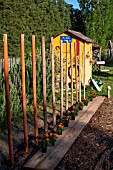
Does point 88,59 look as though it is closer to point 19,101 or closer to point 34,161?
point 19,101

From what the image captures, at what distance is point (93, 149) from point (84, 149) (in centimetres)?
12

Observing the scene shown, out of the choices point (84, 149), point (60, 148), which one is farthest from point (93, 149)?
point (60, 148)

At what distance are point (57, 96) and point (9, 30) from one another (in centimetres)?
578

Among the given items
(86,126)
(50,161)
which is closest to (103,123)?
(86,126)

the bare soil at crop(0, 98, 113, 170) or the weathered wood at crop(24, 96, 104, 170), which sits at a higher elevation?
the weathered wood at crop(24, 96, 104, 170)

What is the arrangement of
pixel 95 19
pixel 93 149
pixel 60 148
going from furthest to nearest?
pixel 95 19, pixel 93 149, pixel 60 148

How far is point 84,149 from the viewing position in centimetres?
343

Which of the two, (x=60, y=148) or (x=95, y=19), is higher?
(x=95, y=19)

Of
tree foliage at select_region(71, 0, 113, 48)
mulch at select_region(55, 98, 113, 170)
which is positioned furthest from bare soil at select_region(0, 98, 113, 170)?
tree foliage at select_region(71, 0, 113, 48)

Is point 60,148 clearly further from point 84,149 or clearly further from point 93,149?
point 93,149

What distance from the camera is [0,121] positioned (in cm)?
413

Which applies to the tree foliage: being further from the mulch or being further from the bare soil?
the bare soil

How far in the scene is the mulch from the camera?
2.94 metres

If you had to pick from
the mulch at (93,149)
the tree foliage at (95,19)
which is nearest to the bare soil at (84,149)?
the mulch at (93,149)
